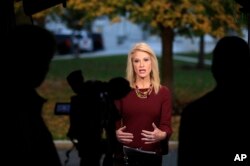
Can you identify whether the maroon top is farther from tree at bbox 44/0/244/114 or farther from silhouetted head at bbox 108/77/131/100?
tree at bbox 44/0/244/114

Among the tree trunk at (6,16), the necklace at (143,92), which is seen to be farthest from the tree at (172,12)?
the tree trunk at (6,16)

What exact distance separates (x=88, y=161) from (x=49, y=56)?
0.49m

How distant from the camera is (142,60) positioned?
4355mm

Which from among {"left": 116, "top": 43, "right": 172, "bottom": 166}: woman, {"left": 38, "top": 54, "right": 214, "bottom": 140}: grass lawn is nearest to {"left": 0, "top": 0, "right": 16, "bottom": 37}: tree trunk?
{"left": 116, "top": 43, "right": 172, "bottom": 166}: woman

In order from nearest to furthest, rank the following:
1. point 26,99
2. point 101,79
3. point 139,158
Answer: point 26,99 < point 139,158 < point 101,79

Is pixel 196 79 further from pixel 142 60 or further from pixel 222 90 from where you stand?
pixel 222 90

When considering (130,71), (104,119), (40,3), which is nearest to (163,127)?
(130,71)

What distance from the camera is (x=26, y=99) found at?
102 inches

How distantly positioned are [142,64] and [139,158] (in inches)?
27.7

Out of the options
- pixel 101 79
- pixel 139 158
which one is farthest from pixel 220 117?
pixel 101 79

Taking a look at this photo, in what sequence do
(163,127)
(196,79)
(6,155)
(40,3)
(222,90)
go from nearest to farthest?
(6,155) → (222,90) → (40,3) → (163,127) → (196,79)

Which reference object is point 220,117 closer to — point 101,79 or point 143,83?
point 143,83

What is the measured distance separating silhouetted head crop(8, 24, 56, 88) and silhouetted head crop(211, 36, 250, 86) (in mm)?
777

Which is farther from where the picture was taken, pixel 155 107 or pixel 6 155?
pixel 155 107
